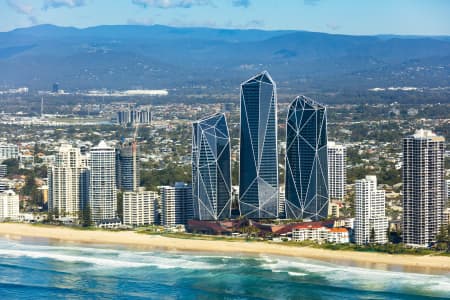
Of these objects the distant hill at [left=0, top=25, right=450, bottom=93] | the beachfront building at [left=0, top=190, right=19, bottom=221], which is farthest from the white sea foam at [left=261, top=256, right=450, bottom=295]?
the distant hill at [left=0, top=25, right=450, bottom=93]

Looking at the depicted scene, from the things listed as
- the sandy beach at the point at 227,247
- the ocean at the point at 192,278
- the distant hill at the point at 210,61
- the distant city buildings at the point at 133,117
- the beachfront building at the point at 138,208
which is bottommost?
the ocean at the point at 192,278

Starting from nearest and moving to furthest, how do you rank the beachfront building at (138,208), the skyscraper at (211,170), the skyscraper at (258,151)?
the skyscraper at (211,170)
the skyscraper at (258,151)
the beachfront building at (138,208)

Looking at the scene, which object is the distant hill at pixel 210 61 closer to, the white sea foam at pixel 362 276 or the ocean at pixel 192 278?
the ocean at pixel 192 278

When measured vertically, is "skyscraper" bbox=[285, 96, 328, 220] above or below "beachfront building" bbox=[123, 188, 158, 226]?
above

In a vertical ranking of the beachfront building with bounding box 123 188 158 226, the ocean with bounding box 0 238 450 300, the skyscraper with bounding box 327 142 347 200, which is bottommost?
the ocean with bounding box 0 238 450 300

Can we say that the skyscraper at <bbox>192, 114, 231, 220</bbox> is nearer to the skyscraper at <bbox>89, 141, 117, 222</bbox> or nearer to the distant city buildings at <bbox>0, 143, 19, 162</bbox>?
the skyscraper at <bbox>89, 141, 117, 222</bbox>

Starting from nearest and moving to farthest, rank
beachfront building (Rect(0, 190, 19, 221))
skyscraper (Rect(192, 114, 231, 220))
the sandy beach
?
the sandy beach, skyscraper (Rect(192, 114, 231, 220)), beachfront building (Rect(0, 190, 19, 221))

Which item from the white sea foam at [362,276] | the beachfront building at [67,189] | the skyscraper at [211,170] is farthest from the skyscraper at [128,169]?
the white sea foam at [362,276]
